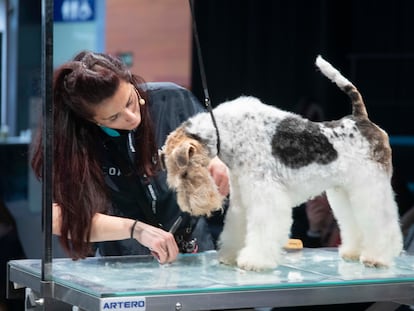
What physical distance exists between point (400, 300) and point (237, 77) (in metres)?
2.97

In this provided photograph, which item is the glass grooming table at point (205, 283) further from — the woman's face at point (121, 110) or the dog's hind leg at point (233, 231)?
the woman's face at point (121, 110)

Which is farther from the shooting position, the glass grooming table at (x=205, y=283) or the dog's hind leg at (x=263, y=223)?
the dog's hind leg at (x=263, y=223)

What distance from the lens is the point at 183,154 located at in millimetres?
1363

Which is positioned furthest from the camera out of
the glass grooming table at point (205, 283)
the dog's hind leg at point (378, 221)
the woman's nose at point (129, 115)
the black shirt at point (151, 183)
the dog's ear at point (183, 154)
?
the black shirt at point (151, 183)

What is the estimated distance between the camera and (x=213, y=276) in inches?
54.4

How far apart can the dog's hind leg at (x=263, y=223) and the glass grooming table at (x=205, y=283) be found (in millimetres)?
24

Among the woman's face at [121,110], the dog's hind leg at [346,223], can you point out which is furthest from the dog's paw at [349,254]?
the woman's face at [121,110]

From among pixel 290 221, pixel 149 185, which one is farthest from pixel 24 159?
pixel 290 221

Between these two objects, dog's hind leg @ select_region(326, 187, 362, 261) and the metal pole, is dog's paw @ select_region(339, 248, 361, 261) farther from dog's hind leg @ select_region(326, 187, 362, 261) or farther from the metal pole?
the metal pole

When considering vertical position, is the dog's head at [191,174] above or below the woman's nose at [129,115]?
below

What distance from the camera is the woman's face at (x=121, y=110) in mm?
1549

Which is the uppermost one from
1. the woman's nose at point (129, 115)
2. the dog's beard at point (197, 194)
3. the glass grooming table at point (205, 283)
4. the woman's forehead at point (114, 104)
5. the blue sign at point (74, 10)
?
the blue sign at point (74, 10)

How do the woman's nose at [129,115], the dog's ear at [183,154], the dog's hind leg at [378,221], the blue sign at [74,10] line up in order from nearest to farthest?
the dog's ear at [183,154], the dog's hind leg at [378,221], the woman's nose at [129,115], the blue sign at [74,10]

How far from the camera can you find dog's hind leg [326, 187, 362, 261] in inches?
60.9
